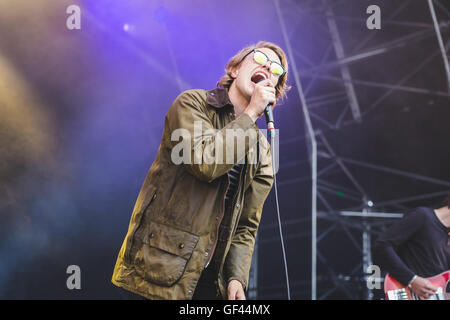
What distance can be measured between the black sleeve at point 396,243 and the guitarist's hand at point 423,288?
0.28 ft

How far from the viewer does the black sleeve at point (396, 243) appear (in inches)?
179

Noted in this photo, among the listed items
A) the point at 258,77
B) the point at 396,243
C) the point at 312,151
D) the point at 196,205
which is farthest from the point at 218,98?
the point at 312,151

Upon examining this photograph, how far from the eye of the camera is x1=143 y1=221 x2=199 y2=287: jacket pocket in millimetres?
1776

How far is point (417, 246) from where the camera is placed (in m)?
4.73

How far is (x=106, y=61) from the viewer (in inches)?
231

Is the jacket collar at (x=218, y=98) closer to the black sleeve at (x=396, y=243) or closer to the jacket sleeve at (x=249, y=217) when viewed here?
the jacket sleeve at (x=249, y=217)

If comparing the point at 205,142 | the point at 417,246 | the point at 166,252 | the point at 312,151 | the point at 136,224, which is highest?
the point at 312,151

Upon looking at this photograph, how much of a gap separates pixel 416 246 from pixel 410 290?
49cm

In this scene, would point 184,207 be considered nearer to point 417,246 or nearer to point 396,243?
point 396,243

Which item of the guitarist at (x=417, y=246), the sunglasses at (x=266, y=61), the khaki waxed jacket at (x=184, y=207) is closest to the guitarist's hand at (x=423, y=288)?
the guitarist at (x=417, y=246)

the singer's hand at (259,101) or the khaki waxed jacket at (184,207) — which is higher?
the singer's hand at (259,101)

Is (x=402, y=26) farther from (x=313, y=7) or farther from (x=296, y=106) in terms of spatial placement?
(x=296, y=106)

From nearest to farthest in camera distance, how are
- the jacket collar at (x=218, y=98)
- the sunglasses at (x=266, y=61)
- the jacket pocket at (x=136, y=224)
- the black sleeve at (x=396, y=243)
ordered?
1. the jacket pocket at (x=136, y=224)
2. the jacket collar at (x=218, y=98)
3. the sunglasses at (x=266, y=61)
4. the black sleeve at (x=396, y=243)
